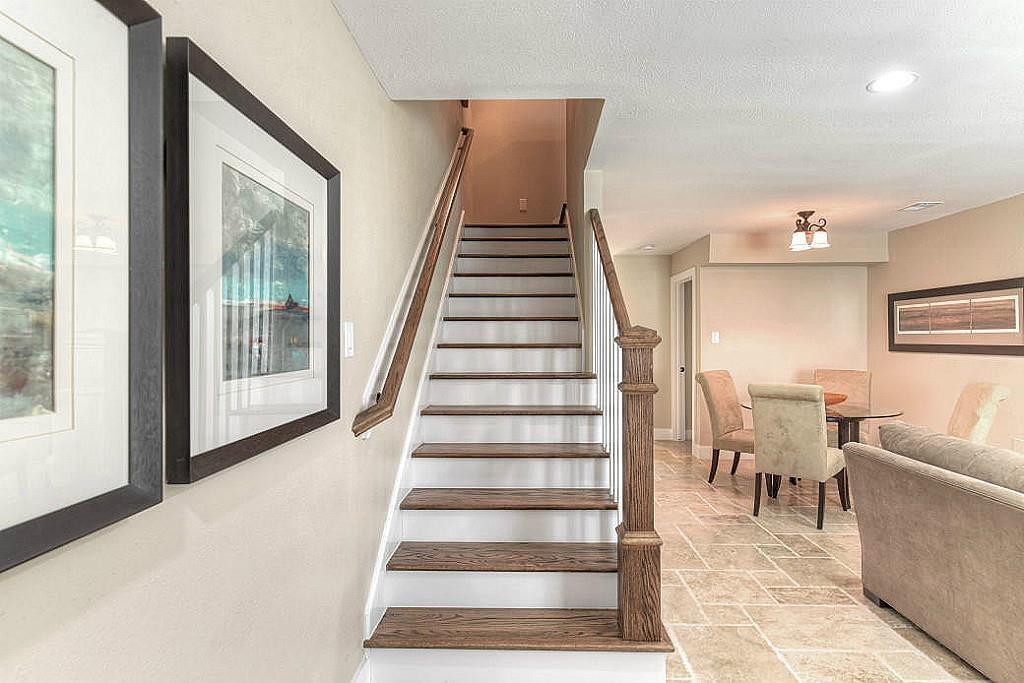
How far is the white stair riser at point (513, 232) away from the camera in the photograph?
17.0ft

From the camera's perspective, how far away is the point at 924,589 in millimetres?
2621

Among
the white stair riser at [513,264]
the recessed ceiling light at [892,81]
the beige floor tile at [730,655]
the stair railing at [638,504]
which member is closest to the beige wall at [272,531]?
the stair railing at [638,504]

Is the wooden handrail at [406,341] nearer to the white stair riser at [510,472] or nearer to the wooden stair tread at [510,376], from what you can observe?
the white stair riser at [510,472]

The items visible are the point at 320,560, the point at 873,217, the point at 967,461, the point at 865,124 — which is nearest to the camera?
the point at 320,560

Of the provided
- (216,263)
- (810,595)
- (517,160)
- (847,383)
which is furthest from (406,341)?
(847,383)

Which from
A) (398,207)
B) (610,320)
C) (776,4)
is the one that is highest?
(776,4)

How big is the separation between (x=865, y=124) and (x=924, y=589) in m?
2.06

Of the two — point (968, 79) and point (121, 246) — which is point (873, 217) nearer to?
point (968, 79)

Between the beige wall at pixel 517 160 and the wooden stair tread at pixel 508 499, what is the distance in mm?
4196

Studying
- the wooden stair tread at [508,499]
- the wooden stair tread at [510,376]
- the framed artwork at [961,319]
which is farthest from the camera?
the framed artwork at [961,319]

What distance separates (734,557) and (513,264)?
257 cm

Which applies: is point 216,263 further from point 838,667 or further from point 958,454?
point 958,454

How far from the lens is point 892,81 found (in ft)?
7.48

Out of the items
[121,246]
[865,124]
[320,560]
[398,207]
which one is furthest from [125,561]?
[865,124]
